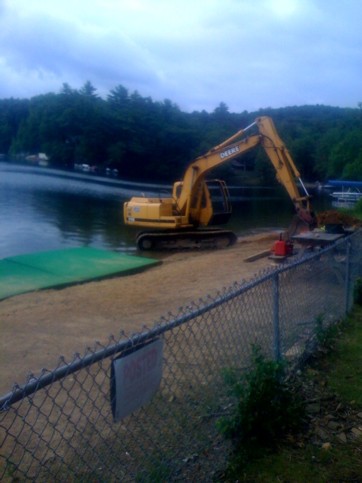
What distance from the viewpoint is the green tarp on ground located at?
13602 millimetres

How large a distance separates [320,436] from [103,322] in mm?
5688

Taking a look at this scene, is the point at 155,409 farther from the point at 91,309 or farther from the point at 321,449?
the point at 91,309

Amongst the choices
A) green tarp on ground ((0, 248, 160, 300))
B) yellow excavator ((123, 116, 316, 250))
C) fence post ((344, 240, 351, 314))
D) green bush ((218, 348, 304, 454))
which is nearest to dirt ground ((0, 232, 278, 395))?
green tarp on ground ((0, 248, 160, 300))

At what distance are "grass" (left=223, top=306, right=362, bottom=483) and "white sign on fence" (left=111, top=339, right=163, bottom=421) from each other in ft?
3.34

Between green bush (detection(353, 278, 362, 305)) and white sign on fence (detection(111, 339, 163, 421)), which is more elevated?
white sign on fence (detection(111, 339, 163, 421))

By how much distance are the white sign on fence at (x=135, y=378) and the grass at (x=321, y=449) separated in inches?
40.1

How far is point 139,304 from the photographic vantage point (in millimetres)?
11367

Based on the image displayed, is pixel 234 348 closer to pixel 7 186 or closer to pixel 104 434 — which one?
pixel 104 434

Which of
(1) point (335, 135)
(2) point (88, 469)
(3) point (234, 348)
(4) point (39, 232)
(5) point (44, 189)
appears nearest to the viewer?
(2) point (88, 469)

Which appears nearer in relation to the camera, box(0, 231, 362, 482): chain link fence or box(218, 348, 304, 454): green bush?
box(0, 231, 362, 482): chain link fence

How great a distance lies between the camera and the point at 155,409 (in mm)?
4289

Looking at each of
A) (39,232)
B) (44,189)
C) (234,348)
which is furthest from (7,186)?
(234,348)

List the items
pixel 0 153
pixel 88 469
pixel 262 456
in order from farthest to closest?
pixel 0 153
pixel 262 456
pixel 88 469

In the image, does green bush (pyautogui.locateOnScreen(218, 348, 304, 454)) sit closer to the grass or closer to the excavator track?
the grass
